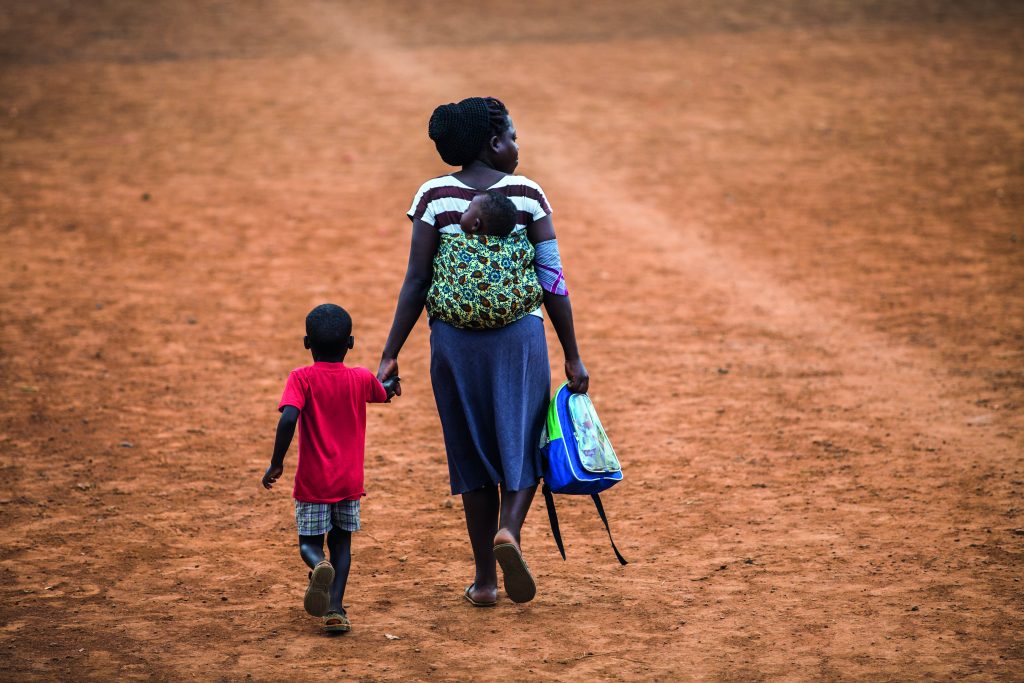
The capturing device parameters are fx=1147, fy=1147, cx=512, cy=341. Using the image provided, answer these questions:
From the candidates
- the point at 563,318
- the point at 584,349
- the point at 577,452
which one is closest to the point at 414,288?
the point at 563,318

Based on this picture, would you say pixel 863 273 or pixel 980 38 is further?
pixel 980 38

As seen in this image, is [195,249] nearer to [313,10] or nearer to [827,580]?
[827,580]

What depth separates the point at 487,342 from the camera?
4293mm

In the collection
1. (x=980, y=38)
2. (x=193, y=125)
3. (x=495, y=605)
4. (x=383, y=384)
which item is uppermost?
(x=980, y=38)

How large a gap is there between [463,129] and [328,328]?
0.90m

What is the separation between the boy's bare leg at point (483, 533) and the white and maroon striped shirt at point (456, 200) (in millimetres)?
1063

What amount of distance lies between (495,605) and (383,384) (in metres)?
1.04

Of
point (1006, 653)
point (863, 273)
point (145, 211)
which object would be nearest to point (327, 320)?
point (1006, 653)

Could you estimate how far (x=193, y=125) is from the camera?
15344 millimetres

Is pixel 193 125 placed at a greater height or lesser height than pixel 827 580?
greater

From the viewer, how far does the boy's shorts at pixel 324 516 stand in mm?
4402

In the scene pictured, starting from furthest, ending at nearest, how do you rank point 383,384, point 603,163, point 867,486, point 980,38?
point 980,38
point 603,163
point 867,486
point 383,384

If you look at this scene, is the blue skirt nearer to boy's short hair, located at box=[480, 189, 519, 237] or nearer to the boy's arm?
boy's short hair, located at box=[480, 189, 519, 237]

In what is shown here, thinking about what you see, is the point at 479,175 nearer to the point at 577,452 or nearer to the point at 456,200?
the point at 456,200
